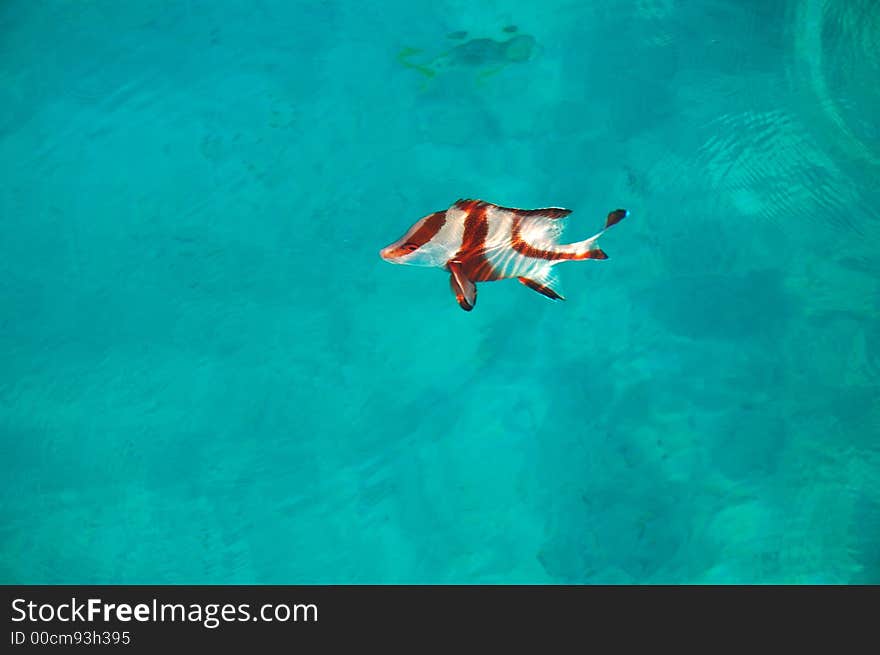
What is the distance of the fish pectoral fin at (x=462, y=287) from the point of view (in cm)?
203

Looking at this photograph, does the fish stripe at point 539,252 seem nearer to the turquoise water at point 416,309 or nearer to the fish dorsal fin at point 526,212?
the fish dorsal fin at point 526,212

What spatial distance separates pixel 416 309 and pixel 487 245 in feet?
6.22

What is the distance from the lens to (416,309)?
393 centimetres

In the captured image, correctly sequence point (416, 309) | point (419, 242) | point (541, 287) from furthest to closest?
point (416, 309), point (541, 287), point (419, 242)

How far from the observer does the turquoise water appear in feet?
12.4

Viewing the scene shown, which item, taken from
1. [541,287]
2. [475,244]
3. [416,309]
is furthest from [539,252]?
[416,309]

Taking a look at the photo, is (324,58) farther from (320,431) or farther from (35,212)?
(320,431)

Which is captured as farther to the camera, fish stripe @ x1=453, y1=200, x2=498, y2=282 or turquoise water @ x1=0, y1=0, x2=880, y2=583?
turquoise water @ x1=0, y1=0, x2=880, y2=583

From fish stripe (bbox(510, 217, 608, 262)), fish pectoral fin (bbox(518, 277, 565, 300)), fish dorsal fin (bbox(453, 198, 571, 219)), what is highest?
fish dorsal fin (bbox(453, 198, 571, 219))

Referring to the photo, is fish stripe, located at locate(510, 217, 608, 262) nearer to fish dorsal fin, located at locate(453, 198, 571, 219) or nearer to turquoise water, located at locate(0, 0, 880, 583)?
fish dorsal fin, located at locate(453, 198, 571, 219)

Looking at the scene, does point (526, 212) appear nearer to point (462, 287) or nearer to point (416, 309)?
point (462, 287)

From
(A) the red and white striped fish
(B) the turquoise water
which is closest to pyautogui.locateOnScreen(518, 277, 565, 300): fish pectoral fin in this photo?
(A) the red and white striped fish

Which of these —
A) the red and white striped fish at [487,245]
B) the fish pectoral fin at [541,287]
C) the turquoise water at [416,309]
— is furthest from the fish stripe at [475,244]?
the turquoise water at [416,309]
